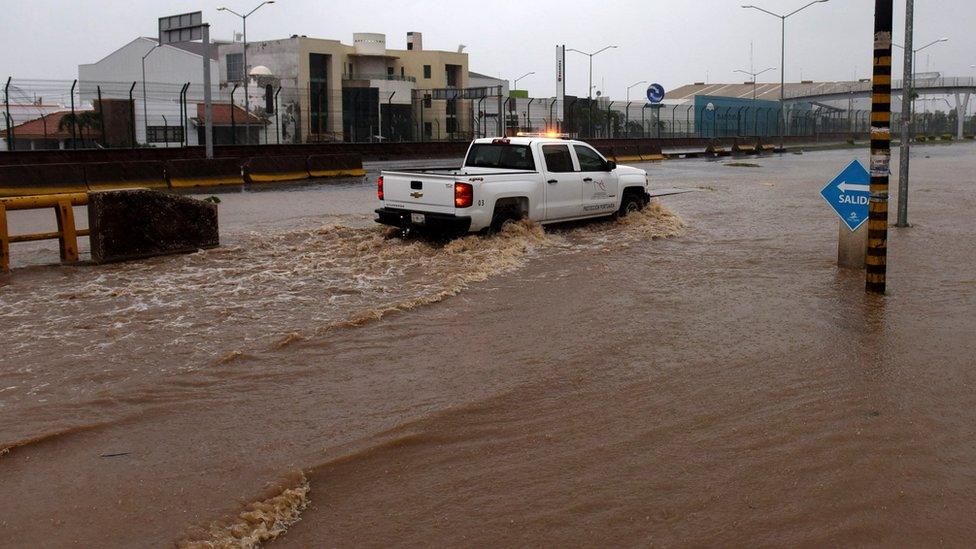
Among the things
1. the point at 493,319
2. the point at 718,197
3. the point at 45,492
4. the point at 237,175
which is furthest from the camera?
the point at 237,175

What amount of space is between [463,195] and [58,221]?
543 cm

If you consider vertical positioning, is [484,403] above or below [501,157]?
below

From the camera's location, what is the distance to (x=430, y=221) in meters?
13.9

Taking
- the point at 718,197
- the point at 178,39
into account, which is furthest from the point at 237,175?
the point at 718,197

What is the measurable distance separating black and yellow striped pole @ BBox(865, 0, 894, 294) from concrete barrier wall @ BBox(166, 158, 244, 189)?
66.1 ft

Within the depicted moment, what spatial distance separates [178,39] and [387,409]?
28.7 meters

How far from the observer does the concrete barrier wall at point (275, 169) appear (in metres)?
28.5

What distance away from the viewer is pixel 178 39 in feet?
105

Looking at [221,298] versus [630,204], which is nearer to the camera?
[221,298]

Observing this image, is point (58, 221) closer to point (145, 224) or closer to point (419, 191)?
point (145, 224)

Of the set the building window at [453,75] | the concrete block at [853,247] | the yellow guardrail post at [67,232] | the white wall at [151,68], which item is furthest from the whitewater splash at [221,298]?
the building window at [453,75]

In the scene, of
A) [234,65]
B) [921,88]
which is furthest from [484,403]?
[921,88]

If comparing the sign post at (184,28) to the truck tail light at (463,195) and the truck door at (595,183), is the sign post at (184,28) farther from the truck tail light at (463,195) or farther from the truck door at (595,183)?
the truck tail light at (463,195)

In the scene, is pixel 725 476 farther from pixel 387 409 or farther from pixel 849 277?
pixel 849 277
